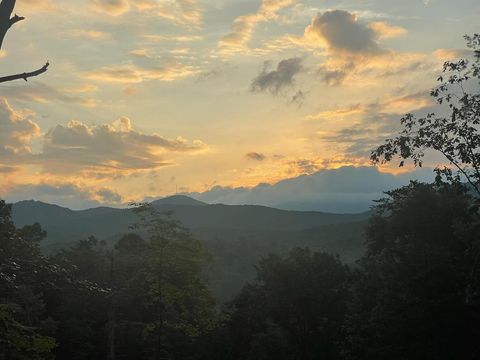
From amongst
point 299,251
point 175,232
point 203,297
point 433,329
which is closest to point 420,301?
point 433,329

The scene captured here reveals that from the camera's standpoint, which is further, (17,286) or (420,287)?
(420,287)

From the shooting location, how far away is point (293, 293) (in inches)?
1918

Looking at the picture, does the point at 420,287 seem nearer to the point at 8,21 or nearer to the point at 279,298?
the point at 279,298

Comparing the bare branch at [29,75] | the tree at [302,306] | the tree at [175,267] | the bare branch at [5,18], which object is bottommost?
the tree at [302,306]

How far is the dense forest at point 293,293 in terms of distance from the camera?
47.0 feet

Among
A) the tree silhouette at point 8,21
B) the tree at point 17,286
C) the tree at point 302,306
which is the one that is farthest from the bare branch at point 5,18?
the tree at point 302,306

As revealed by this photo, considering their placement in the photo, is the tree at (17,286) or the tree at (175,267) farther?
the tree at (175,267)

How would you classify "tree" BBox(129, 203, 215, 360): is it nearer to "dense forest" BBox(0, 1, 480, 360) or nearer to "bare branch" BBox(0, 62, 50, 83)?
"dense forest" BBox(0, 1, 480, 360)

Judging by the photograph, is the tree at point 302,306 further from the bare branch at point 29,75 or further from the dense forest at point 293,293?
the bare branch at point 29,75

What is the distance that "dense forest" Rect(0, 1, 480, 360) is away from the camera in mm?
14329

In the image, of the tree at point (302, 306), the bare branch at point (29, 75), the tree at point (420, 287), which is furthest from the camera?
the tree at point (302, 306)

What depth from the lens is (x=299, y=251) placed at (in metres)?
51.5

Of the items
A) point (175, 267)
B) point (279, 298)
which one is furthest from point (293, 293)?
point (175, 267)

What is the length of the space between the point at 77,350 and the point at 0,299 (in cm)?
3933
